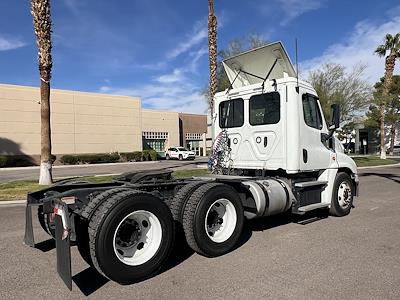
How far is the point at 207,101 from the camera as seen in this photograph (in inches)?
1068

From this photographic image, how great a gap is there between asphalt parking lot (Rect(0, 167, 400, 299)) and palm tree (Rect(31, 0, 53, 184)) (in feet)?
29.8

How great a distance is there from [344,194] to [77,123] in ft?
121

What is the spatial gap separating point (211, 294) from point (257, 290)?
0.52 m

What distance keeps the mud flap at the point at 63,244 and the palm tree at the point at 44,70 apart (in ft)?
40.2

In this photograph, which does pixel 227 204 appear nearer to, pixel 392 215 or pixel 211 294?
pixel 211 294

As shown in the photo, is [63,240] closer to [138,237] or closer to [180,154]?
[138,237]

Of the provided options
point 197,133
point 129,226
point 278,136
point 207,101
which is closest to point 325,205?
point 278,136

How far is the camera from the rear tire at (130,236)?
4.04m

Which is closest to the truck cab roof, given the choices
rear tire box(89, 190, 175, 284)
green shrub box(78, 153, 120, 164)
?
rear tire box(89, 190, 175, 284)

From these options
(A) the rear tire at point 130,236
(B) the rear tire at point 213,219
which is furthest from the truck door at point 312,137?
(A) the rear tire at point 130,236

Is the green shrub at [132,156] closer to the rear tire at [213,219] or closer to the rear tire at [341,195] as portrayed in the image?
the rear tire at [341,195]

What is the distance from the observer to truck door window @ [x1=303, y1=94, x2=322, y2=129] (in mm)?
7027

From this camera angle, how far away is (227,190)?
5336mm

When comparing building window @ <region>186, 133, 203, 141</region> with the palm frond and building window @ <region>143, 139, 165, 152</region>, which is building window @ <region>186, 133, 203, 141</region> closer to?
building window @ <region>143, 139, 165, 152</region>
